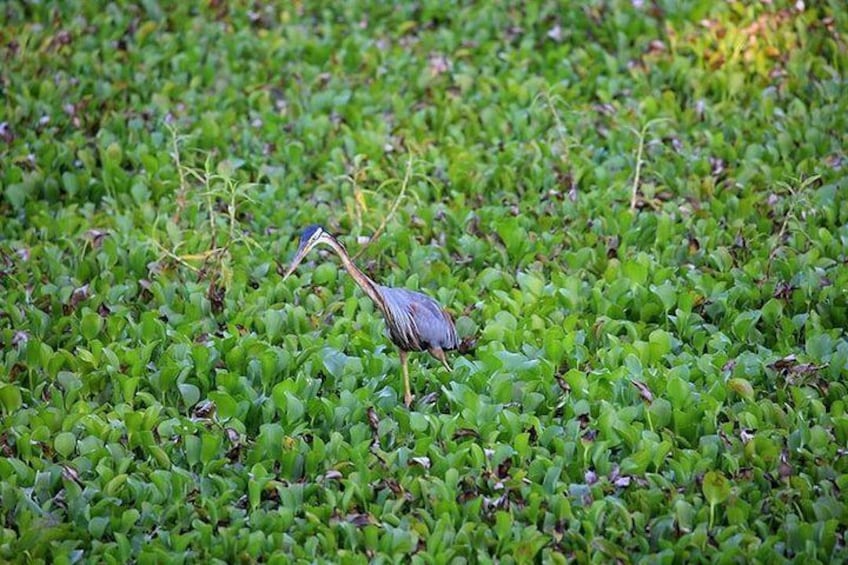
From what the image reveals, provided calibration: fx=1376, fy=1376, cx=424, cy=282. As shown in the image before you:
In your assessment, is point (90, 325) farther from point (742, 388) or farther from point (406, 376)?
point (742, 388)

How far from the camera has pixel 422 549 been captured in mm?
4090

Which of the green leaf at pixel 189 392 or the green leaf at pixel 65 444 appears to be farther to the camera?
the green leaf at pixel 189 392

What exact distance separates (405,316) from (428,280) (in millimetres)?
1057

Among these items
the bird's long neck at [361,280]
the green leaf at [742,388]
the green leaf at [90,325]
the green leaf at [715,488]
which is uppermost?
the bird's long neck at [361,280]

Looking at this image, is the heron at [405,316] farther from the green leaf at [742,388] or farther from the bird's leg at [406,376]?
the green leaf at [742,388]

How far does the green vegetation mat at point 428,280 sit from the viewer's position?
4.25 metres

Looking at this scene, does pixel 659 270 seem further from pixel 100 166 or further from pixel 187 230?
pixel 100 166

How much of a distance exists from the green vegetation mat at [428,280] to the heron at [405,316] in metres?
0.15

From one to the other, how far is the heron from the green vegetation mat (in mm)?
155

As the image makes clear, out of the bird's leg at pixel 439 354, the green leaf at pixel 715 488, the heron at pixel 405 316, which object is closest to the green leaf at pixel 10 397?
the heron at pixel 405 316

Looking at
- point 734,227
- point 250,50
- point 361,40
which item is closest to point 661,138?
point 734,227

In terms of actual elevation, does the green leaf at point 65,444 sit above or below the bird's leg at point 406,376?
below

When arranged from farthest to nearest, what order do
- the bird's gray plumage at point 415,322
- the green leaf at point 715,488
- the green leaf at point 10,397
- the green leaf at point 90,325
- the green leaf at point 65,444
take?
the green leaf at point 90,325 < the green leaf at point 10,397 < the bird's gray plumage at point 415,322 < the green leaf at point 65,444 < the green leaf at point 715,488

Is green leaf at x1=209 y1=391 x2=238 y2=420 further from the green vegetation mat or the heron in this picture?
the heron
